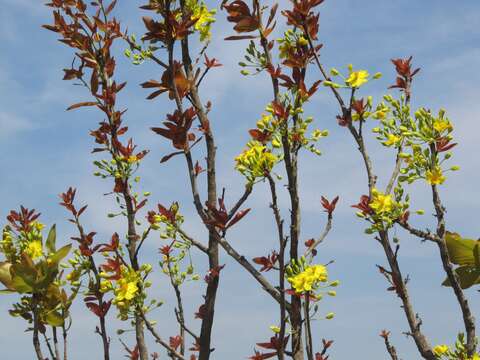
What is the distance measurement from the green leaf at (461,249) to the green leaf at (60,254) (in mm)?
1949

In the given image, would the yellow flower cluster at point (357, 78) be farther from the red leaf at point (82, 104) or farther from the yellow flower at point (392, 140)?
the red leaf at point (82, 104)

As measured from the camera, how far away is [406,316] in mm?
2602

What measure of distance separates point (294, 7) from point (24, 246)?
201cm

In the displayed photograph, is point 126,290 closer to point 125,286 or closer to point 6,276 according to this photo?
point 125,286

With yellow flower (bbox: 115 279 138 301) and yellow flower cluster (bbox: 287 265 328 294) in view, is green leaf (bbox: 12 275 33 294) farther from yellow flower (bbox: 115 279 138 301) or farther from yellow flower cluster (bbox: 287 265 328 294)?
yellow flower cluster (bbox: 287 265 328 294)

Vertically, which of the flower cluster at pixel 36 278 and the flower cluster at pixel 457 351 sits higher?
the flower cluster at pixel 36 278

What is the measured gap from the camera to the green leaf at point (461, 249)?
2859mm

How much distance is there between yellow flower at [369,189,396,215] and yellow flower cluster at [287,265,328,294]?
16.4 inches

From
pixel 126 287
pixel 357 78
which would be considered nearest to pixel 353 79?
pixel 357 78

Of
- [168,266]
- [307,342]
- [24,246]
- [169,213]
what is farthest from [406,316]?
[24,246]

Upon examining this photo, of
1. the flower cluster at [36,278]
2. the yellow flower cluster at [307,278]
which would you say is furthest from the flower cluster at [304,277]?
the flower cluster at [36,278]

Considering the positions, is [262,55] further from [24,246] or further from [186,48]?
[24,246]

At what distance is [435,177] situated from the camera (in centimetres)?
265

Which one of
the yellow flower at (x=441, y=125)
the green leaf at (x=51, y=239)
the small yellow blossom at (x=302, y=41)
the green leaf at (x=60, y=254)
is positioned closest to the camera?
the yellow flower at (x=441, y=125)
